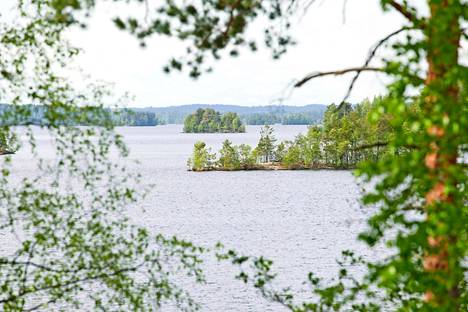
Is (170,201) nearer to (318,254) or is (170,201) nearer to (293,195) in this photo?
(293,195)

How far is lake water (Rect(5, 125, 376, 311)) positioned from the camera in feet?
121

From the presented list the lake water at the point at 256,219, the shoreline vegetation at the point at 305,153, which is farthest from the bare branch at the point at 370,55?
the shoreline vegetation at the point at 305,153

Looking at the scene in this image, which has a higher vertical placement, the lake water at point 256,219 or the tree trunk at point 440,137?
the tree trunk at point 440,137

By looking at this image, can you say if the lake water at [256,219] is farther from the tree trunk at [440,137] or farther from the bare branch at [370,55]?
the tree trunk at [440,137]

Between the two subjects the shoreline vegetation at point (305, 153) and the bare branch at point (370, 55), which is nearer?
the bare branch at point (370, 55)

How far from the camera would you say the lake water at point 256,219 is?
37.0 meters

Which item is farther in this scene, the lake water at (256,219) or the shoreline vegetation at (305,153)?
the shoreline vegetation at (305,153)

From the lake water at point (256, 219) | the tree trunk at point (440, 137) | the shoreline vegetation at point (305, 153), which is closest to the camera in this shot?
the tree trunk at point (440, 137)

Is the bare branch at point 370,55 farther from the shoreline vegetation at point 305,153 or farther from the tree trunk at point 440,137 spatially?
the shoreline vegetation at point 305,153

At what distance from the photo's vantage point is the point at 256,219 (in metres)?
64.5

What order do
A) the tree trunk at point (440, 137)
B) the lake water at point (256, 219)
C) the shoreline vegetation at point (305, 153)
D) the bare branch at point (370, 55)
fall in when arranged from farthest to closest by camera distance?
the shoreline vegetation at point (305, 153) < the lake water at point (256, 219) < the bare branch at point (370, 55) < the tree trunk at point (440, 137)

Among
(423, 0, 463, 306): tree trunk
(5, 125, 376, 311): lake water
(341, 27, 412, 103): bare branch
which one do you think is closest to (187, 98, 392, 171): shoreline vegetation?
(5, 125, 376, 311): lake water

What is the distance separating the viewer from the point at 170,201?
257 ft

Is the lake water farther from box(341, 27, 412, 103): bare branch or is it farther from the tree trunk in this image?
the tree trunk
